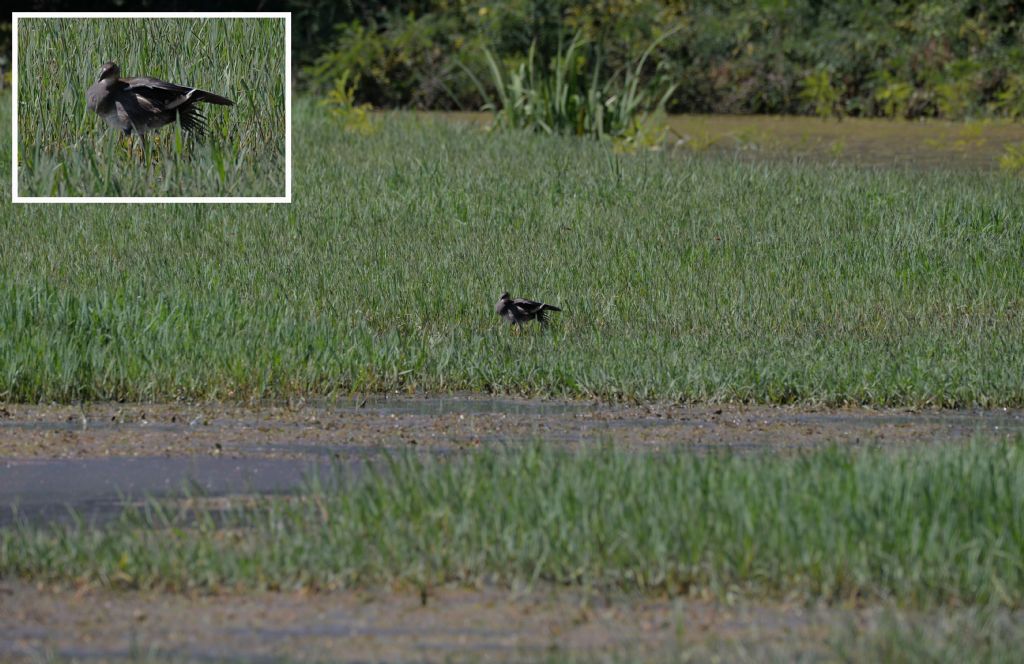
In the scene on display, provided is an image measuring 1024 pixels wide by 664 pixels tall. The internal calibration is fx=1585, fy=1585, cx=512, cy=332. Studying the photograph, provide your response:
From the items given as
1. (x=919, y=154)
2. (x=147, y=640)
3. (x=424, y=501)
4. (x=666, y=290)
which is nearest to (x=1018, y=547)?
(x=424, y=501)

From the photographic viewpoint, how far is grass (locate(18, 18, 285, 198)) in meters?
7.77

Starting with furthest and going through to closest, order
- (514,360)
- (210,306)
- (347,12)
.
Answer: (347,12)
(210,306)
(514,360)

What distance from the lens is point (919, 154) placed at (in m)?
16.1

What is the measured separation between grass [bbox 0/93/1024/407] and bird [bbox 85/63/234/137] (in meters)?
0.98

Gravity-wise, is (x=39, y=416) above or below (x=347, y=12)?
below

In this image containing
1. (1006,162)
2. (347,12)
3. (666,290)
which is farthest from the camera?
(347,12)

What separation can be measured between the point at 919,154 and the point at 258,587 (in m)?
12.8

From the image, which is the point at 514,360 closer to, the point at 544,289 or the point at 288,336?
the point at 288,336

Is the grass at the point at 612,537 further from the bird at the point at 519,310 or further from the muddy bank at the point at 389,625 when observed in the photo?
the bird at the point at 519,310

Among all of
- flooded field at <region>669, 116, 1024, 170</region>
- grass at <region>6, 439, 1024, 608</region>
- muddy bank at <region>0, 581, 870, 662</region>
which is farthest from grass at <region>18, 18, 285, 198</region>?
flooded field at <region>669, 116, 1024, 170</region>

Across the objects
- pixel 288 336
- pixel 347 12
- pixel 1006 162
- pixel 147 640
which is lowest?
pixel 147 640

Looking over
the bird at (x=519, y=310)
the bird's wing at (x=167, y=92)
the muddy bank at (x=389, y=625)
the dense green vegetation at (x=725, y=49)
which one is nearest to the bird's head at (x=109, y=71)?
the bird's wing at (x=167, y=92)

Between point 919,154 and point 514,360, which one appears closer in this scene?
point 514,360

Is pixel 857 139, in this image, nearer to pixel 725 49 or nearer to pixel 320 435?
pixel 725 49
